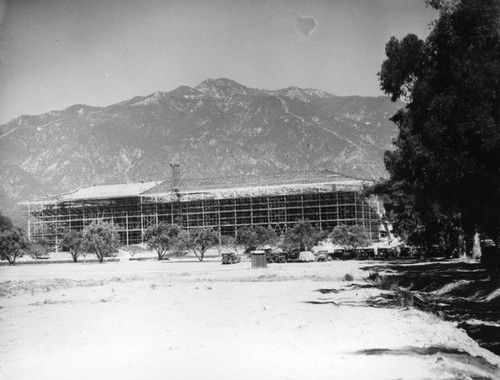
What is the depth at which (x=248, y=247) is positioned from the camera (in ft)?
283

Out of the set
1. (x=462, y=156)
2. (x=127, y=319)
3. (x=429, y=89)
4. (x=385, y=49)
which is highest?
(x=385, y=49)

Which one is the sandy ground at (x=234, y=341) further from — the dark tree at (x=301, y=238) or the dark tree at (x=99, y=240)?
the dark tree at (x=301, y=238)

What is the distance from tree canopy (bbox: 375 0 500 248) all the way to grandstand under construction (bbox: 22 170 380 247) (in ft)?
248

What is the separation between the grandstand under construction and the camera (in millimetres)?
105375

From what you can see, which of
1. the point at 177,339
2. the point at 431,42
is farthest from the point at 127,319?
the point at 431,42

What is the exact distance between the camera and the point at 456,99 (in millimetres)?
20969

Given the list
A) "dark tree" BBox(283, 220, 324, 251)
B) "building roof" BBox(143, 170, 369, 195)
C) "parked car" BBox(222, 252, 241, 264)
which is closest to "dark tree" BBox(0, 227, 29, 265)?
"parked car" BBox(222, 252, 241, 264)

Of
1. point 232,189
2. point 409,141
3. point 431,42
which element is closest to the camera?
point 431,42

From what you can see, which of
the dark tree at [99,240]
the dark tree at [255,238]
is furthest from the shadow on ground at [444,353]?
the dark tree at [255,238]

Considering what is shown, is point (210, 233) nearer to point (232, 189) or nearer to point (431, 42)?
point (232, 189)

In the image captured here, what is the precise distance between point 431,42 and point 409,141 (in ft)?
14.1

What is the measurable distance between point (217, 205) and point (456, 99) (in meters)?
94.0

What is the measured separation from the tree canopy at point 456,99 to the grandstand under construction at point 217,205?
2976 inches

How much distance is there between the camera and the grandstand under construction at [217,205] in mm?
105375
